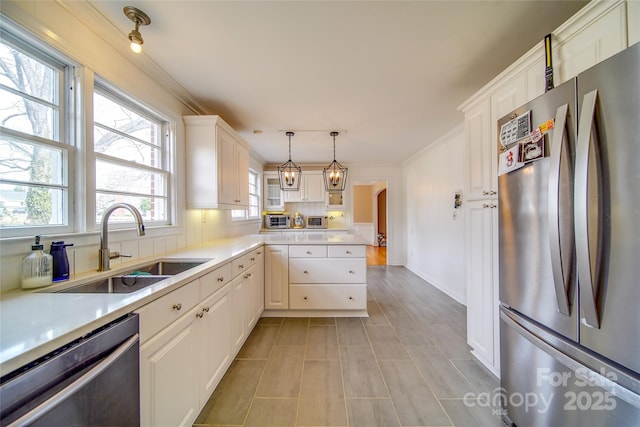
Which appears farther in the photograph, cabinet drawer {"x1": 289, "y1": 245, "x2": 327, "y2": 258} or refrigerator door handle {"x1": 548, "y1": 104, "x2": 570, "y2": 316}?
cabinet drawer {"x1": 289, "y1": 245, "x2": 327, "y2": 258}

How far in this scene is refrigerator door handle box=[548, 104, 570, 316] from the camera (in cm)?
97

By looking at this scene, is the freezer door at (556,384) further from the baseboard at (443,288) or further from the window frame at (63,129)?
the window frame at (63,129)

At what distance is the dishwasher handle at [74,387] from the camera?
561 mm

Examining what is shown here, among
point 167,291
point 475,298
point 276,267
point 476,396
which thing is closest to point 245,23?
point 167,291

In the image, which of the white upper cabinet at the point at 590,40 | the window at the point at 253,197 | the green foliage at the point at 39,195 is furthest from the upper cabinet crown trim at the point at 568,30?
the window at the point at 253,197

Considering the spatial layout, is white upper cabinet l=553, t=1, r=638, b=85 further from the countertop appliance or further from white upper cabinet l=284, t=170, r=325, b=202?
white upper cabinet l=284, t=170, r=325, b=202

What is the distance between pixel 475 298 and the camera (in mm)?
1998

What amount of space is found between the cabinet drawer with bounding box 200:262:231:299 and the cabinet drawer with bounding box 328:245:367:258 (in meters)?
1.33

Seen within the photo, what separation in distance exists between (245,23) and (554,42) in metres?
1.85

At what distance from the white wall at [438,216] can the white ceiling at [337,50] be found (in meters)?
0.95

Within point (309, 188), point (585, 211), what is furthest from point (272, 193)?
point (585, 211)

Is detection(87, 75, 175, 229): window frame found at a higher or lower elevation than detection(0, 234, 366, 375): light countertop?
higher

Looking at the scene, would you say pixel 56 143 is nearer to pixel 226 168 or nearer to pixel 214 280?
pixel 214 280

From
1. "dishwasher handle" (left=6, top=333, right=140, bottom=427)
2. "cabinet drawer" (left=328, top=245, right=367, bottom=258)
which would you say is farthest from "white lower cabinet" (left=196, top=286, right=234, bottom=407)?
"cabinet drawer" (left=328, top=245, right=367, bottom=258)
